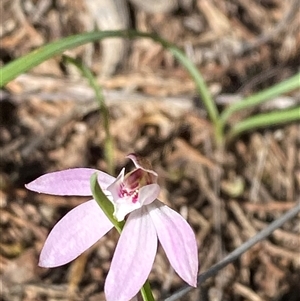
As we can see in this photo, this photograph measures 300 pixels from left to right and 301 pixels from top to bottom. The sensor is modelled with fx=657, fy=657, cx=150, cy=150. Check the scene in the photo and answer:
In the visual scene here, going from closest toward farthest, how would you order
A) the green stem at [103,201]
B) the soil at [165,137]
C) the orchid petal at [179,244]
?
the green stem at [103,201] < the orchid petal at [179,244] < the soil at [165,137]

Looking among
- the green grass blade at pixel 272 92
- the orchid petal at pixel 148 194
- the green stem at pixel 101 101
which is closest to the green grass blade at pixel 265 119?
the green grass blade at pixel 272 92

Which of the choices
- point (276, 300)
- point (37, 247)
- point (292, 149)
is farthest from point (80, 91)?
point (276, 300)

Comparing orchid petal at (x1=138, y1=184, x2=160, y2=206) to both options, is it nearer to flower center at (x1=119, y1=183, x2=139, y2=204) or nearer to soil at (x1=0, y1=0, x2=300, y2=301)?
flower center at (x1=119, y1=183, x2=139, y2=204)

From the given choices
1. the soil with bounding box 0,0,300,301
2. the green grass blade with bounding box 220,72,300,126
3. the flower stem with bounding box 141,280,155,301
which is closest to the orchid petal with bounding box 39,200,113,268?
the flower stem with bounding box 141,280,155,301

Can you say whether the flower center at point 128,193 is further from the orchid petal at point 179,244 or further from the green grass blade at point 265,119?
the green grass blade at point 265,119

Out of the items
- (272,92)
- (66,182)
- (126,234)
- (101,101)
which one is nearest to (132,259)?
(126,234)

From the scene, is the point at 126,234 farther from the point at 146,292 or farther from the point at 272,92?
the point at 272,92
